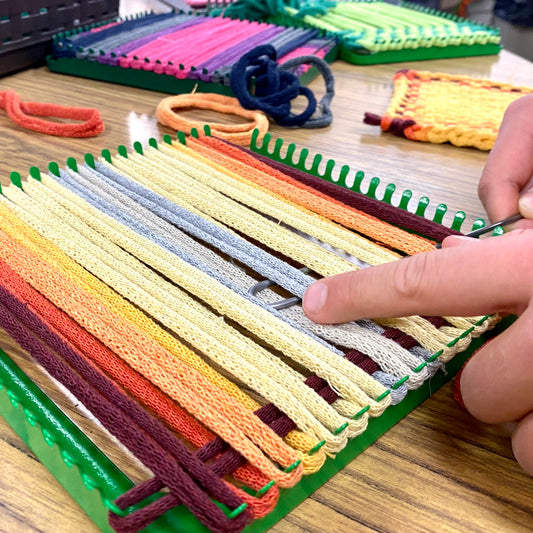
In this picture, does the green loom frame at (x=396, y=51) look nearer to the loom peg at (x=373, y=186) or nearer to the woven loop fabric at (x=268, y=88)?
the woven loop fabric at (x=268, y=88)

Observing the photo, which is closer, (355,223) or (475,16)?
(355,223)

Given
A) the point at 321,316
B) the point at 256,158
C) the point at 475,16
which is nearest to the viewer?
the point at 321,316

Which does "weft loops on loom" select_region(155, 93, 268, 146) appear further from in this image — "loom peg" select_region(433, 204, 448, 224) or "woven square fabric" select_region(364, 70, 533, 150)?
"loom peg" select_region(433, 204, 448, 224)

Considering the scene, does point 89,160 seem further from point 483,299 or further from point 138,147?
point 483,299

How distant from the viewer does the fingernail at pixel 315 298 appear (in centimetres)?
47

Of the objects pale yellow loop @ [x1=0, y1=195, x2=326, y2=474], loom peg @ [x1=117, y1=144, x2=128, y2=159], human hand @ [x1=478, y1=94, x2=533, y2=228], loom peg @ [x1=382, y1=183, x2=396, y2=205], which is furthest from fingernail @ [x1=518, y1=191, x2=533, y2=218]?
loom peg @ [x1=117, y1=144, x2=128, y2=159]

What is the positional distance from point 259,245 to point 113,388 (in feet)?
0.88

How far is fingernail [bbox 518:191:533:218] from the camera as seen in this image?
645mm

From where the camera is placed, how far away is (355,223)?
2.14ft

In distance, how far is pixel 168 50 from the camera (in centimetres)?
118

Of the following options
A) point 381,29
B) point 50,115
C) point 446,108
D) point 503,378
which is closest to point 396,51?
point 381,29

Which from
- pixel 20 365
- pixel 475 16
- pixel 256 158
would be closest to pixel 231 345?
pixel 20 365

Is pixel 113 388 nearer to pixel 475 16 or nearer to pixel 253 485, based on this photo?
pixel 253 485

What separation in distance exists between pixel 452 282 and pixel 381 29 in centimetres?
127
